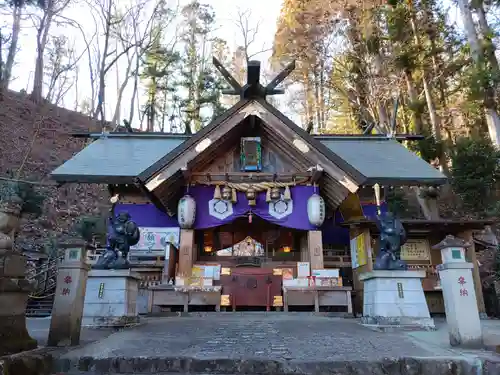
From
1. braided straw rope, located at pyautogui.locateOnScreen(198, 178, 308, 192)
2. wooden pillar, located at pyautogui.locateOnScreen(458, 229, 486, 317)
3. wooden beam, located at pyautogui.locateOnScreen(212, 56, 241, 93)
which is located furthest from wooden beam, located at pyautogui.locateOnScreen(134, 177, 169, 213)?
wooden pillar, located at pyautogui.locateOnScreen(458, 229, 486, 317)

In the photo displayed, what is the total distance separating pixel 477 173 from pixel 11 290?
1603 cm

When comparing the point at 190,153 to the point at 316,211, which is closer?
the point at 190,153

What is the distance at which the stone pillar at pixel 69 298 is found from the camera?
15.0 feet

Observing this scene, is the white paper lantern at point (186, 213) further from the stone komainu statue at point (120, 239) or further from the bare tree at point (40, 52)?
the bare tree at point (40, 52)

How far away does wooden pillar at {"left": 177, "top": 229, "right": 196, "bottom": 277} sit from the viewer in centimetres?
1073

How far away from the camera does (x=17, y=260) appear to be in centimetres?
392

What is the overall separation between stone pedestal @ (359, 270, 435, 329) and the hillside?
12777 mm

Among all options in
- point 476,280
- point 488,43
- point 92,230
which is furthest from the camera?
point 488,43

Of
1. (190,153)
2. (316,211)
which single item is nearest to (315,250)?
(316,211)

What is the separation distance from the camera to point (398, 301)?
6.63 meters

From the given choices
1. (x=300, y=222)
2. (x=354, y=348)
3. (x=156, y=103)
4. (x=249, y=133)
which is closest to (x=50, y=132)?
(x=156, y=103)

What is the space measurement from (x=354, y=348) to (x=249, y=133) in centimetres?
902

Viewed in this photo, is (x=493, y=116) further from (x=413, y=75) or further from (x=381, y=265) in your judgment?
(x=381, y=265)

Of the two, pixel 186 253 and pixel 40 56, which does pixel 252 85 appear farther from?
pixel 40 56
